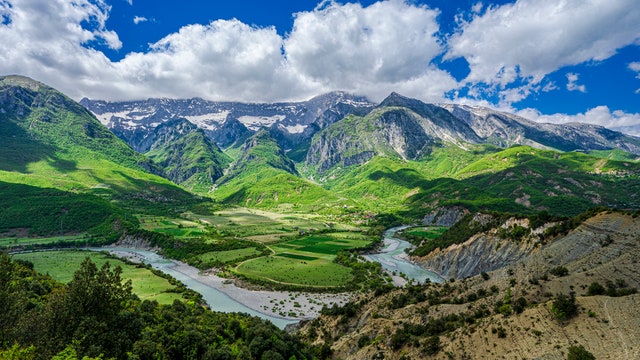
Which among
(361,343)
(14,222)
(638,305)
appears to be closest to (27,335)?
(361,343)

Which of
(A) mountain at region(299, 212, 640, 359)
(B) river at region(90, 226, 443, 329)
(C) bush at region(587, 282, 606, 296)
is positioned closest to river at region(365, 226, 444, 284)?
(B) river at region(90, 226, 443, 329)

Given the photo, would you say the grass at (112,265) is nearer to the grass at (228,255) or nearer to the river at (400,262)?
the grass at (228,255)

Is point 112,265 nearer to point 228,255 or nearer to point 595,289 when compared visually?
point 228,255

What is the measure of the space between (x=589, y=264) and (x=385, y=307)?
3502cm

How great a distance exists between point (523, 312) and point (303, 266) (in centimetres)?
9402

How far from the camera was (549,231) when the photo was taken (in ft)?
281

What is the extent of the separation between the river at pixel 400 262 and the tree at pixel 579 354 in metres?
80.4

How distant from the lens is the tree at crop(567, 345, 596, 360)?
1340 inches

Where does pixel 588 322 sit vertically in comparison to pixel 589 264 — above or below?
below

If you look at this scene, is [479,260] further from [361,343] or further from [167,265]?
[167,265]

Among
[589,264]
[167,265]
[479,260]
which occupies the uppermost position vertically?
[589,264]

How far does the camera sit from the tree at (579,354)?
3403 cm

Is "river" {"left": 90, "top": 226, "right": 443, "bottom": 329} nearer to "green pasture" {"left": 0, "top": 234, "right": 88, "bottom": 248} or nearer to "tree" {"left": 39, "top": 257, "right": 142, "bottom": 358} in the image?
"green pasture" {"left": 0, "top": 234, "right": 88, "bottom": 248}

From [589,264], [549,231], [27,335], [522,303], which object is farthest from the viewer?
[549,231]
